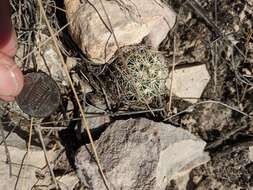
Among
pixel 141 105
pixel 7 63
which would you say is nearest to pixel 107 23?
pixel 141 105

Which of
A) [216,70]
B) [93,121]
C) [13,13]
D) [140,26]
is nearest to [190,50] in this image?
[216,70]

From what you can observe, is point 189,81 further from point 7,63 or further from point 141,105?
point 7,63

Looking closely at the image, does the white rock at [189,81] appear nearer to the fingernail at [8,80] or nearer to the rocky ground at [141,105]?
the rocky ground at [141,105]

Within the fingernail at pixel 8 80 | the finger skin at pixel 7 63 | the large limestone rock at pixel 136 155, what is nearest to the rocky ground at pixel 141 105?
the large limestone rock at pixel 136 155

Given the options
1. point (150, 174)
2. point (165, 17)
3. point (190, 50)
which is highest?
point (165, 17)

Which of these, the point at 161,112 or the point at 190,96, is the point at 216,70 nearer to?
the point at 190,96

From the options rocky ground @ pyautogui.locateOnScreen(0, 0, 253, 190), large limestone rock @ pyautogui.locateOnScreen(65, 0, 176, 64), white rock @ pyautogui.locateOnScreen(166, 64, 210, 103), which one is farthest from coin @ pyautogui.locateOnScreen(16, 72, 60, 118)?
white rock @ pyautogui.locateOnScreen(166, 64, 210, 103)

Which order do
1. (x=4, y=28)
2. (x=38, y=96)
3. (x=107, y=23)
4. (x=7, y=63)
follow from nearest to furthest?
1. (x=7, y=63)
2. (x=4, y=28)
3. (x=107, y=23)
4. (x=38, y=96)
